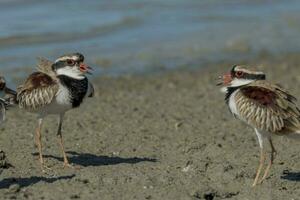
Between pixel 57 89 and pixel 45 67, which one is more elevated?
pixel 45 67

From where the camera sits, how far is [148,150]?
1064cm

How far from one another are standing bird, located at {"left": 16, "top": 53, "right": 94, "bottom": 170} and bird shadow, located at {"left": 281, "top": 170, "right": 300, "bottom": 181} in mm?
2470

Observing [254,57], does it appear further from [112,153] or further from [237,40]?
[112,153]

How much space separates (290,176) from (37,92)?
9.81 ft

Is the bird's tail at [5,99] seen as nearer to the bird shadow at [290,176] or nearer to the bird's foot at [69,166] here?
the bird's foot at [69,166]

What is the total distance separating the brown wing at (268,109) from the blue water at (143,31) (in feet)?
23.0

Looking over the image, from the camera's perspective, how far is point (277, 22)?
19.9 metres

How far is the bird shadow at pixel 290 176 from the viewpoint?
918 centimetres

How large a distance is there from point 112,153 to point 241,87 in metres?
2.24

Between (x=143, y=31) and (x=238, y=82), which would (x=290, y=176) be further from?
(x=143, y=31)

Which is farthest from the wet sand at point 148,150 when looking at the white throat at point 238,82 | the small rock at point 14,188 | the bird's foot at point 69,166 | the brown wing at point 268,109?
the white throat at point 238,82

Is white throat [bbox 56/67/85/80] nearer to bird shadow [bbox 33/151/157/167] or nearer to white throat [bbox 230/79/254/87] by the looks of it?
bird shadow [bbox 33/151/157/167]

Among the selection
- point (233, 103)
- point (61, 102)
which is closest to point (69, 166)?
point (61, 102)

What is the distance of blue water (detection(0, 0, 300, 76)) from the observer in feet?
53.9
